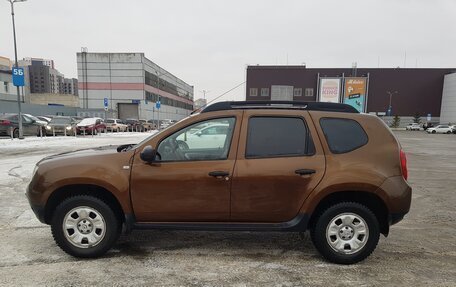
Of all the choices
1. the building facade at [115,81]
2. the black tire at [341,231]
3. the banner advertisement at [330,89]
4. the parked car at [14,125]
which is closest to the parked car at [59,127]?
the parked car at [14,125]

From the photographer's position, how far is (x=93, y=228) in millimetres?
3820

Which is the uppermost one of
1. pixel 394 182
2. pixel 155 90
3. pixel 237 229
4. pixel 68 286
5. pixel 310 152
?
pixel 155 90

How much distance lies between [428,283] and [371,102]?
8874 cm

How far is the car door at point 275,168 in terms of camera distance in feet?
12.0

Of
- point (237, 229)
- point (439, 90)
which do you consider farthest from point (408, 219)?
point (439, 90)

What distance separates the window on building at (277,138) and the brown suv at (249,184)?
0.01 metres

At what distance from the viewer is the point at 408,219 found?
552cm

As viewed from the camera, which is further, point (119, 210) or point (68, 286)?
point (119, 210)

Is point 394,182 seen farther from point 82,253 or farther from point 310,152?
point 82,253

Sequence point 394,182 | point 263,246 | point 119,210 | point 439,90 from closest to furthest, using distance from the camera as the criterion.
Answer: point 394,182, point 119,210, point 263,246, point 439,90

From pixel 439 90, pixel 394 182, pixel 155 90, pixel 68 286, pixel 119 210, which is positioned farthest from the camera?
pixel 439 90

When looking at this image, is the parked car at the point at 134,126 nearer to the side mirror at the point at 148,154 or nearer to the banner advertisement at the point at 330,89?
the side mirror at the point at 148,154

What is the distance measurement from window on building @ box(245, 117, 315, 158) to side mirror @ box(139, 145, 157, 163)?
107 cm

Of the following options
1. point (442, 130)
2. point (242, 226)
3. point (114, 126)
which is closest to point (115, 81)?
point (114, 126)
